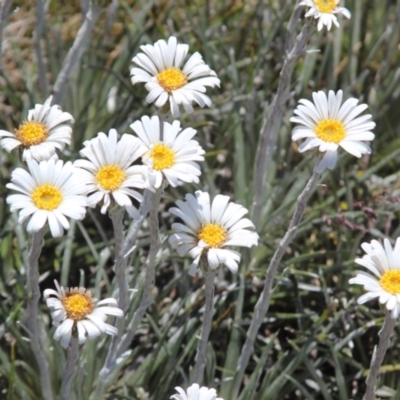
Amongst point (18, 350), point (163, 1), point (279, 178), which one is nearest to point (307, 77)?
point (279, 178)

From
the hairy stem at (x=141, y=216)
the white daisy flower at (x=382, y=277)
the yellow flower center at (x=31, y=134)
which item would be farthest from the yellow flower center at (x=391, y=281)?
the yellow flower center at (x=31, y=134)

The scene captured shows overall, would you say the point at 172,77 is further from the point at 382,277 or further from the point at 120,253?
the point at 382,277

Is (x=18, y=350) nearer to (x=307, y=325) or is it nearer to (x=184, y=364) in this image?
(x=184, y=364)

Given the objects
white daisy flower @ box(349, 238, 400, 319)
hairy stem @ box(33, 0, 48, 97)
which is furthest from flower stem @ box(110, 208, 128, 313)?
hairy stem @ box(33, 0, 48, 97)

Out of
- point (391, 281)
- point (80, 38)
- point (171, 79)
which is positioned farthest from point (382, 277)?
point (80, 38)

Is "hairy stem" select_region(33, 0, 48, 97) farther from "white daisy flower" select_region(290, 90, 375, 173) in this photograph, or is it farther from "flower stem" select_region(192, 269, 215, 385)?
"flower stem" select_region(192, 269, 215, 385)

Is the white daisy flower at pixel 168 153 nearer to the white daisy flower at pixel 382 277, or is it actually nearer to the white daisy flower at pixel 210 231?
the white daisy flower at pixel 210 231
